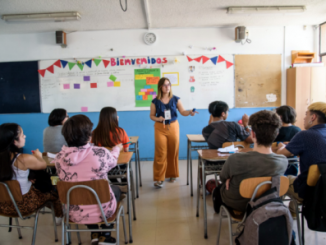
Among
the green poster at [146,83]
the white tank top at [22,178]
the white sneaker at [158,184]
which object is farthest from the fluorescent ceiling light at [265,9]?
the white tank top at [22,178]

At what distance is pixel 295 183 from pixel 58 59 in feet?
14.4

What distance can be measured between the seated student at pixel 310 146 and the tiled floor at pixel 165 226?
0.62 metres

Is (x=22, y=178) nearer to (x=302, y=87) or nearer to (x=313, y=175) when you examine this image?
(x=313, y=175)

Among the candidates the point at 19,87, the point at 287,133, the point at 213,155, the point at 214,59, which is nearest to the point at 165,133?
the point at 213,155

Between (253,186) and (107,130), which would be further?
(107,130)

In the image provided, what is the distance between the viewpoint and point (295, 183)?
1637 mm

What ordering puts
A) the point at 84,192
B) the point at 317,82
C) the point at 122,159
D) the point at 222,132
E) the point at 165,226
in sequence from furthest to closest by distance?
the point at 317,82
the point at 222,132
the point at 165,226
the point at 122,159
the point at 84,192

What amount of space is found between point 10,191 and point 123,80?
125 inches

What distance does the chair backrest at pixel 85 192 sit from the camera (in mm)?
1340

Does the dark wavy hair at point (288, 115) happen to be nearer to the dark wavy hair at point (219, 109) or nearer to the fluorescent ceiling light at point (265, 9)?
the dark wavy hair at point (219, 109)

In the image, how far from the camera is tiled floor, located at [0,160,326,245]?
189cm

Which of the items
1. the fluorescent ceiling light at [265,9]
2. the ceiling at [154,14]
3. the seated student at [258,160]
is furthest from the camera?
the fluorescent ceiling light at [265,9]

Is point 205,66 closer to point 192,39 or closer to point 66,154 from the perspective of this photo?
point 192,39

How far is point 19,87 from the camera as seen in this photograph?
4.47 metres
